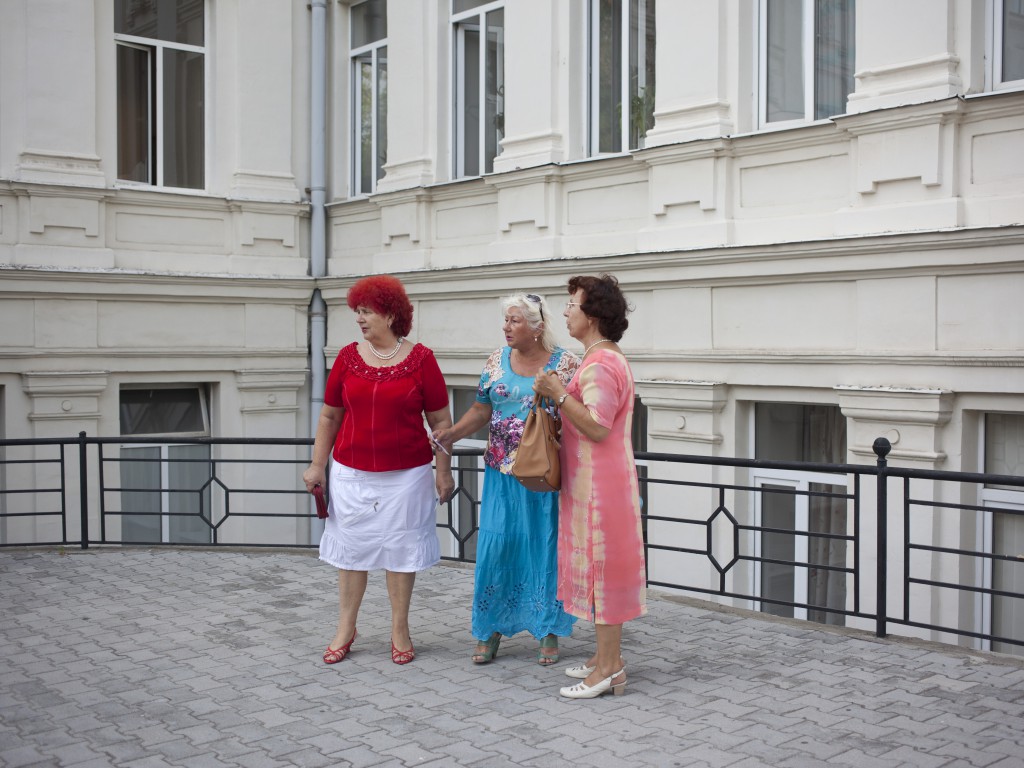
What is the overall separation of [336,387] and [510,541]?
47.8 inches

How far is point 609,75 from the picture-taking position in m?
10.6

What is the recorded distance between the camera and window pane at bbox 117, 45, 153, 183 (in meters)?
12.4

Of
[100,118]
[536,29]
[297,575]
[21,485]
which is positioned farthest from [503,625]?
[100,118]

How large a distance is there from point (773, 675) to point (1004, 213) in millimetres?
3681

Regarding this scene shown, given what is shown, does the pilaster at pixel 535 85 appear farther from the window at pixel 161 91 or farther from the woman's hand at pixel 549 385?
the woman's hand at pixel 549 385

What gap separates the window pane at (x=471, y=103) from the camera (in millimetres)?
12195

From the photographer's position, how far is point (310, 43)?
1352 cm

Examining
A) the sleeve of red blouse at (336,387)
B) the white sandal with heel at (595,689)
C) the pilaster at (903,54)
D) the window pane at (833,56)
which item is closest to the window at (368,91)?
the window pane at (833,56)

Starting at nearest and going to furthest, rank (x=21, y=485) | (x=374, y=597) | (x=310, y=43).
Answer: (x=374, y=597)
(x=21, y=485)
(x=310, y=43)

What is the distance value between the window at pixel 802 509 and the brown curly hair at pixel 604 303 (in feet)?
12.9

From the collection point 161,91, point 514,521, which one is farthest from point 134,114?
point 514,521

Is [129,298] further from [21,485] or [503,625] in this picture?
[503,625]

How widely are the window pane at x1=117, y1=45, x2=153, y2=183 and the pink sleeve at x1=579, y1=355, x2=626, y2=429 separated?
9.07 metres

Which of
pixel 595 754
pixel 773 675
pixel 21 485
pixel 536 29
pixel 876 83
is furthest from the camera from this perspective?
pixel 21 485
